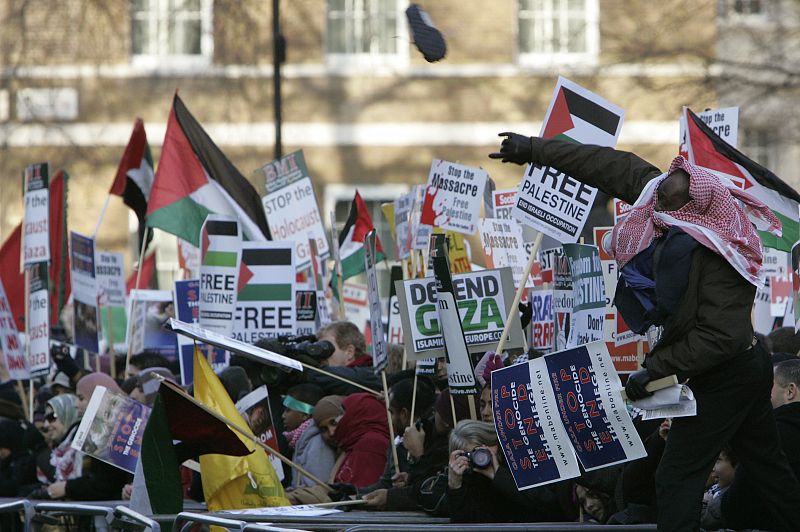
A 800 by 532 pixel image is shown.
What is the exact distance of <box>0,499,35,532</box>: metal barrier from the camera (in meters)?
7.10

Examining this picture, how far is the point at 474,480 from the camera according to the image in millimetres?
6914

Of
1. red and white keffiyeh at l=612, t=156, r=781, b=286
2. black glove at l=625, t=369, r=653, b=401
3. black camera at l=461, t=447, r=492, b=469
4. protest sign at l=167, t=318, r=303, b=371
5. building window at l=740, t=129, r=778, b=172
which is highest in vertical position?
building window at l=740, t=129, r=778, b=172

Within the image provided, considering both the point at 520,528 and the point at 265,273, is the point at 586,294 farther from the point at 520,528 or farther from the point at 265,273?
the point at 265,273

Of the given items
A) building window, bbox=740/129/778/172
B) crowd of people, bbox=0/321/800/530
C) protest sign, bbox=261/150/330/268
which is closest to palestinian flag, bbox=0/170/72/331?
crowd of people, bbox=0/321/800/530

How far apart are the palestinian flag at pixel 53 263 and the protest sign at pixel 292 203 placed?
68.8 inches

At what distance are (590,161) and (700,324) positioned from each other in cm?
101

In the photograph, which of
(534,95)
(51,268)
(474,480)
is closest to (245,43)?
(534,95)

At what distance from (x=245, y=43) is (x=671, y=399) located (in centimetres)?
1967

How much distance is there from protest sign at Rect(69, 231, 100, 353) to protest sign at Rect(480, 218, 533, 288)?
3463 mm

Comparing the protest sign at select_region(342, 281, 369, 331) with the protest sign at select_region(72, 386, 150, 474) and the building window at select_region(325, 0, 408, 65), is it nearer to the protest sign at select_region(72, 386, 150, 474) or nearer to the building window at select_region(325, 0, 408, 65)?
the protest sign at select_region(72, 386, 150, 474)

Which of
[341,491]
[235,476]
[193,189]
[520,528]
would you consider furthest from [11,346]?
[520,528]

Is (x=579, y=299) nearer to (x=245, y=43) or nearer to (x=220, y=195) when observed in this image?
(x=220, y=195)

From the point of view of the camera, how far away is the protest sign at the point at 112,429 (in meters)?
8.41

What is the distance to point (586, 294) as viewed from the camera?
25.2 ft
